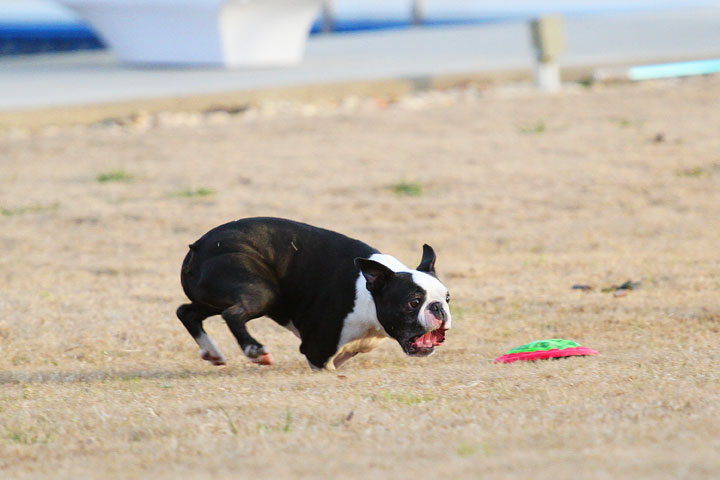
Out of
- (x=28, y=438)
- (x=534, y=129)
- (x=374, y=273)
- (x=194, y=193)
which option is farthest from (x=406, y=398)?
(x=534, y=129)

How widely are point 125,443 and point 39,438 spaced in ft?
1.11

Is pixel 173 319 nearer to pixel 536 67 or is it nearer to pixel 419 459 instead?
pixel 419 459

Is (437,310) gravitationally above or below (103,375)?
above

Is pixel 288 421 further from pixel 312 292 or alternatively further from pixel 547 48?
pixel 547 48

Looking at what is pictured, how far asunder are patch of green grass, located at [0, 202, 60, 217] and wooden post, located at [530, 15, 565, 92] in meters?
8.22

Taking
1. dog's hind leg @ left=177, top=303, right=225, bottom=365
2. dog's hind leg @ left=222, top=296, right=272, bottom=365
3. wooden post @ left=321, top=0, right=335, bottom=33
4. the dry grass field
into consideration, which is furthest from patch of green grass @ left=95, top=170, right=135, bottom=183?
wooden post @ left=321, top=0, right=335, bottom=33

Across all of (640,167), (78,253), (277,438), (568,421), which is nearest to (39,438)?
(277,438)

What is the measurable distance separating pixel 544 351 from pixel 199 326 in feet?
4.93

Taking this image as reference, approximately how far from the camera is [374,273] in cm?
434

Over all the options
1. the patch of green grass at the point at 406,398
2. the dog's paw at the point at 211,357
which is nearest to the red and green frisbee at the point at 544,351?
the patch of green grass at the point at 406,398

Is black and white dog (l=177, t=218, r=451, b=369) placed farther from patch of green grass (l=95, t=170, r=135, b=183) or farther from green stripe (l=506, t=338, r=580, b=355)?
patch of green grass (l=95, t=170, r=135, b=183)

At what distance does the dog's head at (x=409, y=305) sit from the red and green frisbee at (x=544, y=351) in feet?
1.49

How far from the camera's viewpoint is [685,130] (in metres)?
11.5

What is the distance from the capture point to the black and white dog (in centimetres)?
431
